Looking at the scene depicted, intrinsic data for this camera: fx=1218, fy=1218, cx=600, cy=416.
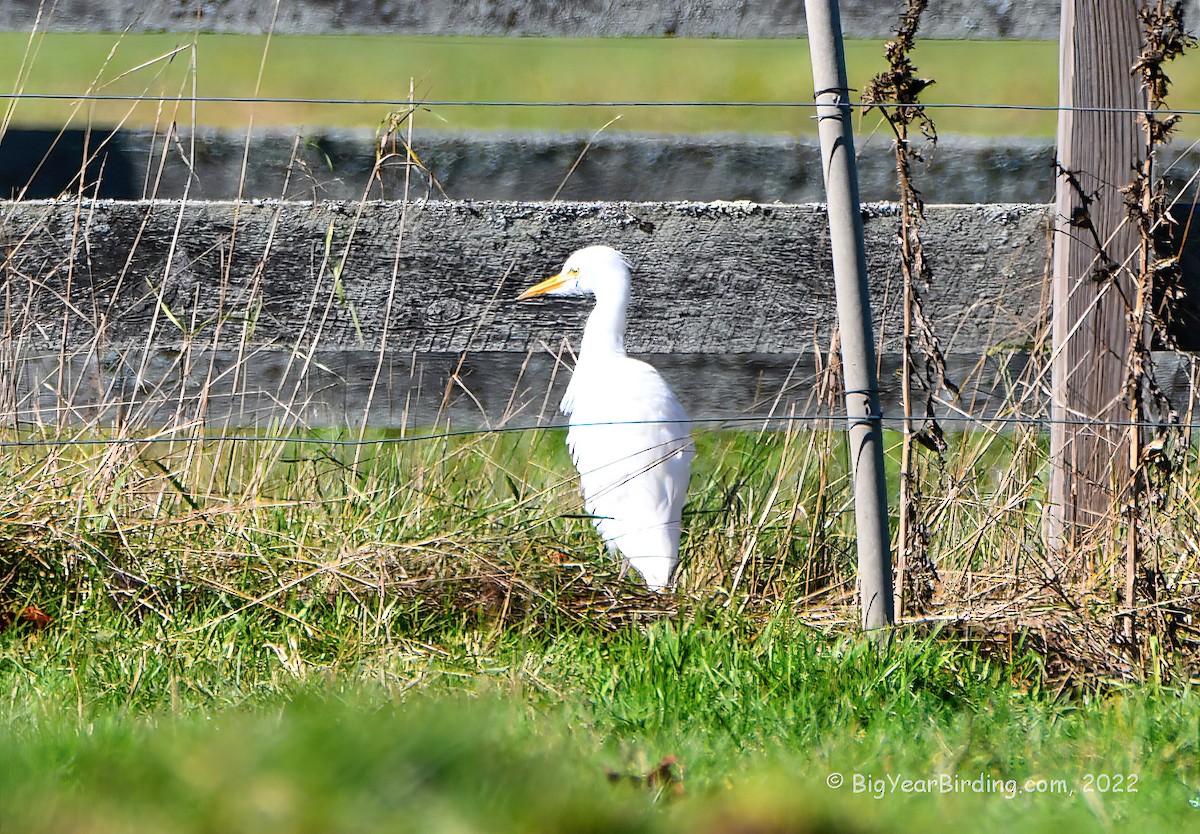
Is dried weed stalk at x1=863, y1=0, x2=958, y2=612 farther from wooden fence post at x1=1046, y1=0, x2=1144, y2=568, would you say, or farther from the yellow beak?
the yellow beak

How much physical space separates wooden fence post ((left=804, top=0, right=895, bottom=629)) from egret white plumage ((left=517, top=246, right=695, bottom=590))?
0.56 m

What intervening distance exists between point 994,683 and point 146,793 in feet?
6.44

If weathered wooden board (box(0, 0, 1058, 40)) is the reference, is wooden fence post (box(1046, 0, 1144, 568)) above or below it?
below

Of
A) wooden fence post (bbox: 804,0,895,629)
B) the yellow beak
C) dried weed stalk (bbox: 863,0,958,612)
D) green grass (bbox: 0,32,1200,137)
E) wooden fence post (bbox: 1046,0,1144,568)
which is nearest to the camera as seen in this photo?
wooden fence post (bbox: 804,0,895,629)

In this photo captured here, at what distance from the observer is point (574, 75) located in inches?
511

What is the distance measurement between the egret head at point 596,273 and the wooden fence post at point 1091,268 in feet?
3.64

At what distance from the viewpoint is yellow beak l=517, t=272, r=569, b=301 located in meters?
3.29

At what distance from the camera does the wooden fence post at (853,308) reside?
8.48 ft

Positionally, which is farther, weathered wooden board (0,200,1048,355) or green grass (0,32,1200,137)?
green grass (0,32,1200,137)

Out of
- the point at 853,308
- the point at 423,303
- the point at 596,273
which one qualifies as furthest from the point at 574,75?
the point at 853,308

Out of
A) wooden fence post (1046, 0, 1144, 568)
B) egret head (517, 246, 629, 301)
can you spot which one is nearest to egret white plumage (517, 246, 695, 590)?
egret head (517, 246, 629, 301)

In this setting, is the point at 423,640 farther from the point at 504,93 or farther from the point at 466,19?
the point at 504,93

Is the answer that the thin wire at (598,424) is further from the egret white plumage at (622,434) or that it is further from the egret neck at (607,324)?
the egret neck at (607,324)

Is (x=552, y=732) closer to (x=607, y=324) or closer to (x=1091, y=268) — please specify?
(x=607, y=324)
